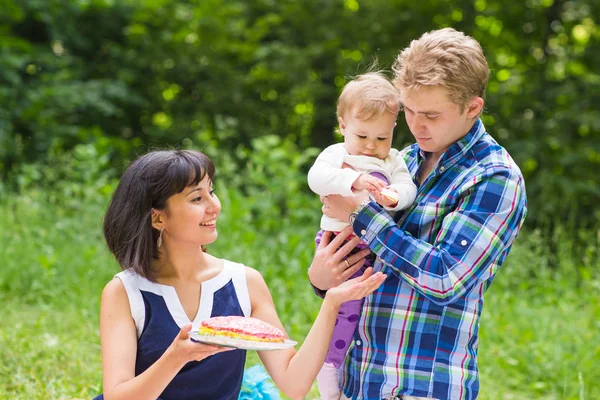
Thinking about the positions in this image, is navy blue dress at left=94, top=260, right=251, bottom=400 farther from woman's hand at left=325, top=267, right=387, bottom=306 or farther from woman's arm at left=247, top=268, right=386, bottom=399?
woman's hand at left=325, top=267, right=387, bottom=306

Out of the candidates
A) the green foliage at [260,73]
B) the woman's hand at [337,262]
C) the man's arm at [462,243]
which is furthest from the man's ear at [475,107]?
the green foliage at [260,73]

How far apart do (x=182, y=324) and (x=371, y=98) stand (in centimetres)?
90

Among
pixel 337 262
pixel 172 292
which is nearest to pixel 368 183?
pixel 337 262

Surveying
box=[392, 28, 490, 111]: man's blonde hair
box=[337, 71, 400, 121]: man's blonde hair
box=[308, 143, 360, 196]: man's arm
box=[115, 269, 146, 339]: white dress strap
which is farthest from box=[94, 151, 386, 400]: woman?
box=[392, 28, 490, 111]: man's blonde hair

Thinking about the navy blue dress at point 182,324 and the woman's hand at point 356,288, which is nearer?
the woman's hand at point 356,288

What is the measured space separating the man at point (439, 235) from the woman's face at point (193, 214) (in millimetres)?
449

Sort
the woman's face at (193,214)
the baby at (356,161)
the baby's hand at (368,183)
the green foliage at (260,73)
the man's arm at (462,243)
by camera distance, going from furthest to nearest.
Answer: the green foliage at (260,73)
the woman's face at (193,214)
the baby at (356,161)
the baby's hand at (368,183)
the man's arm at (462,243)

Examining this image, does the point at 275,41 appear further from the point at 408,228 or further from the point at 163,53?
the point at 408,228

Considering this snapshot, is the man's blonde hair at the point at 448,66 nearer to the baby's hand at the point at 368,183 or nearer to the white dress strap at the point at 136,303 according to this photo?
the baby's hand at the point at 368,183

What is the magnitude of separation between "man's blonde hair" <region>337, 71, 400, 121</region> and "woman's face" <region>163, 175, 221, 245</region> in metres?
0.52

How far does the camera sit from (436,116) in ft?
6.70

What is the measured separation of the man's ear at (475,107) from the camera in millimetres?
2059

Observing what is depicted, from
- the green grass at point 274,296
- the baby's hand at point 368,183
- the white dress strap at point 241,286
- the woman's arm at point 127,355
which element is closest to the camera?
the woman's arm at point 127,355

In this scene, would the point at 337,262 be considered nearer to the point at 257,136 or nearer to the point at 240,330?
the point at 240,330
